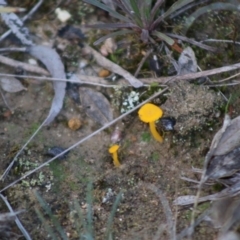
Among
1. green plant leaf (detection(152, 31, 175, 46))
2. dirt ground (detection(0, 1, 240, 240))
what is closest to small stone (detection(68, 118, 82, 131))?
dirt ground (detection(0, 1, 240, 240))

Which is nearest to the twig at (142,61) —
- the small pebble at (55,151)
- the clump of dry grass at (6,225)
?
the small pebble at (55,151)

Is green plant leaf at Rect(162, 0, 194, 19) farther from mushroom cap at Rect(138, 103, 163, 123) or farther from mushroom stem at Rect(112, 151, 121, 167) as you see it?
mushroom stem at Rect(112, 151, 121, 167)

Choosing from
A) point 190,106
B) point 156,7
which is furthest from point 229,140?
point 156,7

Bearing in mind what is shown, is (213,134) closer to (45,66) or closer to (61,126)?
(61,126)

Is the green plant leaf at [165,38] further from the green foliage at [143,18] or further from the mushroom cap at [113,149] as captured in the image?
the mushroom cap at [113,149]

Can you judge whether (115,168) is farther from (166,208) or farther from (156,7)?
(156,7)

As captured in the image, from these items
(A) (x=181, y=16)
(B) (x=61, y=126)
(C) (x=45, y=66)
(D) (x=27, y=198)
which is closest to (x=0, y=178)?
(D) (x=27, y=198)

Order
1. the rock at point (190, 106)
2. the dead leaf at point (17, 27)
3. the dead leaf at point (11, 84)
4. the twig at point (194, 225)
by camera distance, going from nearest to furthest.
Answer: the twig at point (194, 225)
the rock at point (190, 106)
the dead leaf at point (11, 84)
the dead leaf at point (17, 27)
